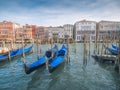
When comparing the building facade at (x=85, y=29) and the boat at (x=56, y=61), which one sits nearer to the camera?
the boat at (x=56, y=61)

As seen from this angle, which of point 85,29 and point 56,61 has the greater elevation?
point 85,29

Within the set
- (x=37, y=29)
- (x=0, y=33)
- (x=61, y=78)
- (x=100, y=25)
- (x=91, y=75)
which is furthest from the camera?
(x=37, y=29)

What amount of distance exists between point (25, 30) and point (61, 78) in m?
43.7

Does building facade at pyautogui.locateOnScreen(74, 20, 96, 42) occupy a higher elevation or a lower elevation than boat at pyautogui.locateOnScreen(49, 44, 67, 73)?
higher

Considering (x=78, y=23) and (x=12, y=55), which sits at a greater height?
(x=78, y=23)

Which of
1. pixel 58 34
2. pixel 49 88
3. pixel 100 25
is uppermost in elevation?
pixel 100 25

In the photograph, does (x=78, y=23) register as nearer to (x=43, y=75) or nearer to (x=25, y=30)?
(x=25, y=30)

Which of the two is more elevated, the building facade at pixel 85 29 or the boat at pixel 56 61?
the building facade at pixel 85 29

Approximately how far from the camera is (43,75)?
28.5 feet

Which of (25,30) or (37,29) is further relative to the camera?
(37,29)

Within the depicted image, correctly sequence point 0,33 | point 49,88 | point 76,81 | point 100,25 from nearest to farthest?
point 49,88 < point 76,81 < point 0,33 < point 100,25

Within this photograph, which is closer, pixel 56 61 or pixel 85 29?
pixel 56 61

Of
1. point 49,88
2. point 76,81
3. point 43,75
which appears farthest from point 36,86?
point 76,81

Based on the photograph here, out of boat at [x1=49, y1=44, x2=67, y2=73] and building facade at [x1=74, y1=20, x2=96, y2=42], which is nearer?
boat at [x1=49, y1=44, x2=67, y2=73]
